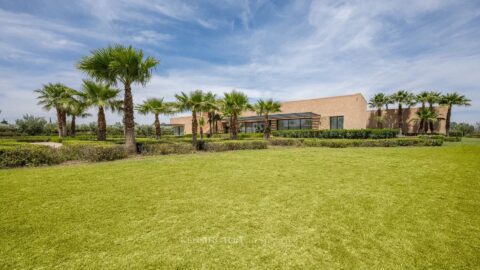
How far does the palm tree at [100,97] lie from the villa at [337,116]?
77.3 feet

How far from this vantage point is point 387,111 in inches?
1399

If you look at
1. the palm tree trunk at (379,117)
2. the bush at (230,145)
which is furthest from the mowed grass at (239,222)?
the palm tree trunk at (379,117)

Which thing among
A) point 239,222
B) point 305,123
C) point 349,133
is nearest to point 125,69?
point 239,222

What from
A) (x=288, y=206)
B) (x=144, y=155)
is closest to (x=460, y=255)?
(x=288, y=206)

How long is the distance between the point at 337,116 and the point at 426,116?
11928 millimetres

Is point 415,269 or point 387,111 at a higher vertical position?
point 387,111

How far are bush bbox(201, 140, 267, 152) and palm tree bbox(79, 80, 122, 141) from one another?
902 cm

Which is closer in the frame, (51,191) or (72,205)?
(72,205)

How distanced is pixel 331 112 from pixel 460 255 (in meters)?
32.5

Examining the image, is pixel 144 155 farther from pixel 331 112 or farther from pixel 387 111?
pixel 387 111

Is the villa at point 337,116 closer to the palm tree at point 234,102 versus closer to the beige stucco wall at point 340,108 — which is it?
the beige stucco wall at point 340,108

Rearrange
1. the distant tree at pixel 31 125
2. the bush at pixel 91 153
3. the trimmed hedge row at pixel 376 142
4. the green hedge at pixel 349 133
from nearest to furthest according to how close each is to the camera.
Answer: the bush at pixel 91 153 → the trimmed hedge row at pixel 376 142 → the green hedge at pixel 349 133 → the distant tree at pixel 31 125

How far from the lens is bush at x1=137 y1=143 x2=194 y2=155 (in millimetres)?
12930

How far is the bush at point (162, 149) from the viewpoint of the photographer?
42.4 ft
